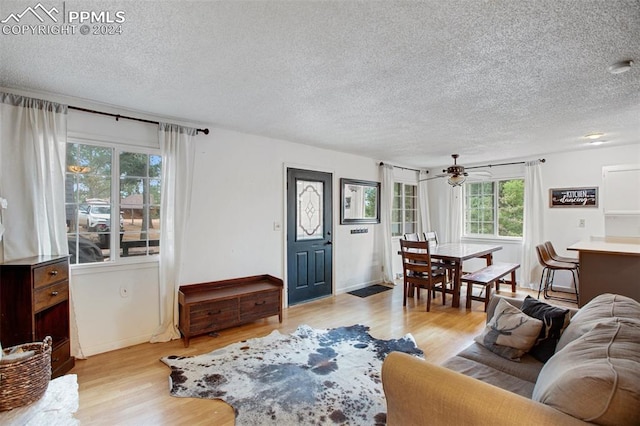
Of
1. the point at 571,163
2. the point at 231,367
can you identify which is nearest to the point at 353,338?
the point at 231,367

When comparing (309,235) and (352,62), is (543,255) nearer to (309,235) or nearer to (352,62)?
(309,235)

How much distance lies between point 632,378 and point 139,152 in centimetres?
381

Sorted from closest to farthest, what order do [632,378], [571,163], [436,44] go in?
1. [632,378]
2. [436,44]
3. [571,163]

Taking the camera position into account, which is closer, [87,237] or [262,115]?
[87,237]

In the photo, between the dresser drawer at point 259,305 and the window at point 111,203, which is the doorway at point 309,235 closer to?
the dresser drawer at point 259,305

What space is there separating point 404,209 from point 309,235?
8.71 ft

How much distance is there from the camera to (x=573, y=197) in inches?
195

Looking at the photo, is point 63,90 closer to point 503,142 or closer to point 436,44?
point 436,44

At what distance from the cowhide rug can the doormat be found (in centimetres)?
168

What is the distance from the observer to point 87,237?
114 inches

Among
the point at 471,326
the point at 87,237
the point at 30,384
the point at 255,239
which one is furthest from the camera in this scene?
the point at 255,239

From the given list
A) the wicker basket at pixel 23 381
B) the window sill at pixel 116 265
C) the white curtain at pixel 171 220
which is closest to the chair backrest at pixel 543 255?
the white curtain at pixel 171 220

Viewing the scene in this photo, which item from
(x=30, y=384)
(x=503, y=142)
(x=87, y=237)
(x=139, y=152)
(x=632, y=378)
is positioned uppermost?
(x=503, y=142)

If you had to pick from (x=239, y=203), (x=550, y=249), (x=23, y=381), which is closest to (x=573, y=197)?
(x=550, y=249)
